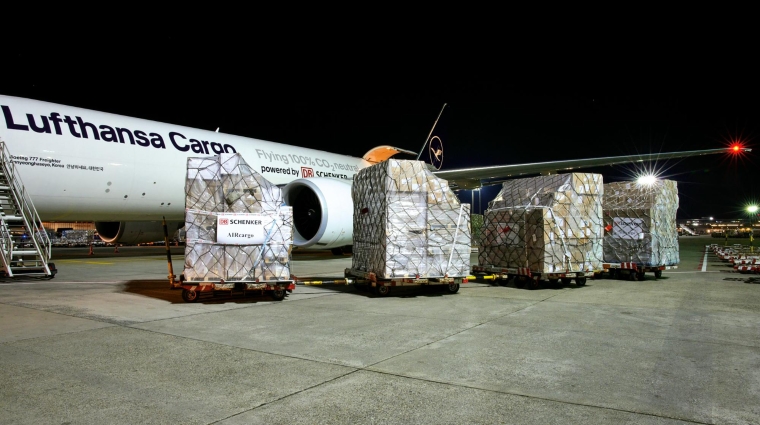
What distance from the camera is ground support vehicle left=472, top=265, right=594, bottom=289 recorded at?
8.67m

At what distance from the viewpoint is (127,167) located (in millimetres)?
10992

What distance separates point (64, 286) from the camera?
327 inches

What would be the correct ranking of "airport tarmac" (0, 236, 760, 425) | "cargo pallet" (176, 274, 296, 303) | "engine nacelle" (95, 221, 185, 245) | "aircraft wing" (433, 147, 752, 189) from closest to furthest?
"airport tarmac" (0, 236, 760, 425) < "cargo pallet" (176, 274, 296, 303) < "aircraft wing" (433, 147, 752, 189) < "engine nacelle" (95, 221, 185, 245)

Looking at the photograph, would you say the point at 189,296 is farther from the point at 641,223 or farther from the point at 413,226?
the point at 641,223

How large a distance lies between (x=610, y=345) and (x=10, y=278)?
10.3 metres

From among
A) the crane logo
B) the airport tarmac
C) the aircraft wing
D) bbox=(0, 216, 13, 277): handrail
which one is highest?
the crane logo

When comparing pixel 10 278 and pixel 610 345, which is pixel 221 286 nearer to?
pixel 610 345

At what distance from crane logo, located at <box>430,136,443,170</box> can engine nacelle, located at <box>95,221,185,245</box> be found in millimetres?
9818

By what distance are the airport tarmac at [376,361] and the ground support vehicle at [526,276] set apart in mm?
1478

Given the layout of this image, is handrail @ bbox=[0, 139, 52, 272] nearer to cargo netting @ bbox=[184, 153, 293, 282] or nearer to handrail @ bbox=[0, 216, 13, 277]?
handrail @ bbox=[0, 216, 13, 277]

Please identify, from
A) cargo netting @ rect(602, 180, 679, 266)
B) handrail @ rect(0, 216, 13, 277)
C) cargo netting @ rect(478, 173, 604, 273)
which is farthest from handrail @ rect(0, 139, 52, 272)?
cargo netting @ rect(602, 180, 679, 266)

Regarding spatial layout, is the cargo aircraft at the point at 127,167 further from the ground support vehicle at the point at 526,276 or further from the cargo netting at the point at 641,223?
the ground support vehicle at the point at 526,276

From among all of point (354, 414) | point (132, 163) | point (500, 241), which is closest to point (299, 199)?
point (132, 163)

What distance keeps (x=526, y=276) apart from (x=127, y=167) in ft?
28.7
